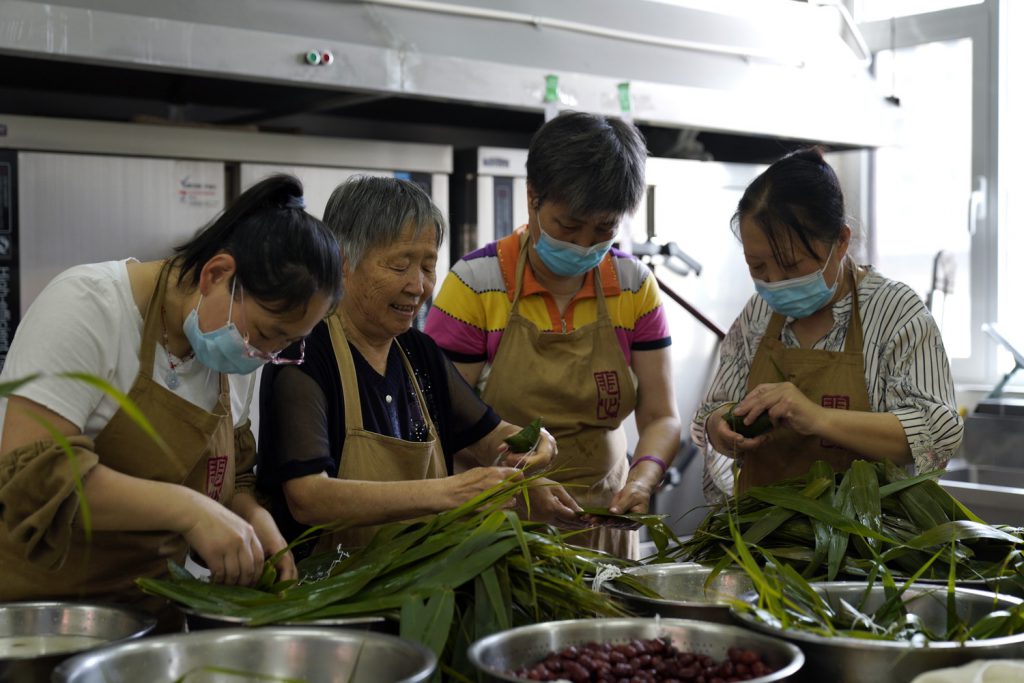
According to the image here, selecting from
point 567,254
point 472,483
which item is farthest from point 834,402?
point 472,483

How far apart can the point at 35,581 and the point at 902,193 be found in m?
4.45

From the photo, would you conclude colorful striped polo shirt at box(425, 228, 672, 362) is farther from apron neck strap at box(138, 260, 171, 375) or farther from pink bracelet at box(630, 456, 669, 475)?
apron neck strap at box(138, 260, 171, 375)

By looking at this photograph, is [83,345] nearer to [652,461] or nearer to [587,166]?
[587,166]

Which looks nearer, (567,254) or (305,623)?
(305,623)

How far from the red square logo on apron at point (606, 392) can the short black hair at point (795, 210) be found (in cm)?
45

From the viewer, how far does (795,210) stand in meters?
2.34

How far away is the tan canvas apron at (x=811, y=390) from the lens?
93.5 inches

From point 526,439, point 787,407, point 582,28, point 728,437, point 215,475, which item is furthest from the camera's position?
point 582,28

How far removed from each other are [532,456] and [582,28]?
213 cm

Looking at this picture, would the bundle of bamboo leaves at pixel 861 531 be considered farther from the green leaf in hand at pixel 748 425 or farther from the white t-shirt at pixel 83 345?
the white t-shirt at pixel 83 345

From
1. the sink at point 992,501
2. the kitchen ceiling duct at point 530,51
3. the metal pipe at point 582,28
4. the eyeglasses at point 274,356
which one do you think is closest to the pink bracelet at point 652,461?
the eyeglasses at point 274,356

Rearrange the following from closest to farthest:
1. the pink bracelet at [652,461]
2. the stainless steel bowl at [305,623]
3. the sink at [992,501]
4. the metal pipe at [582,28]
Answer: the stainless steel bowl at [305,623]
the pink bracelet at [652,461]
the sink at [992,501]
the metal pipe at [582,28]

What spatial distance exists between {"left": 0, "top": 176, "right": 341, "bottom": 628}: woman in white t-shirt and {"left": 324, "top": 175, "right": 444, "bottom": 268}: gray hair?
0.75ft

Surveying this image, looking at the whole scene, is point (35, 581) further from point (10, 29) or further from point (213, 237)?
point (10, 29)
